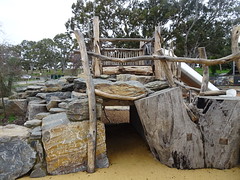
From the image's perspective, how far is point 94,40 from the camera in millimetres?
4059

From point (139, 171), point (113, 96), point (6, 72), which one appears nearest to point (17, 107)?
point (6, 72)

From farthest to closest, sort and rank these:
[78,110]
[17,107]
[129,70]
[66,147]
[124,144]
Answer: [17,107] → [129,70] → [124,144] → [78,110] → [66,147]

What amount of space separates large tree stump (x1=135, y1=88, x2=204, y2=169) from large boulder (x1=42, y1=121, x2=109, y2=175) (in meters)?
1.11

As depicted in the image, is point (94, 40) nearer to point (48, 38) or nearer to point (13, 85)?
point (13, 85)

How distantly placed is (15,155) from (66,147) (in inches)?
30.2

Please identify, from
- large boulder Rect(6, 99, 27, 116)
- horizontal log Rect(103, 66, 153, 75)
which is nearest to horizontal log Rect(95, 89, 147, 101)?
horizontal log Rect(103, 66, 153, 75)

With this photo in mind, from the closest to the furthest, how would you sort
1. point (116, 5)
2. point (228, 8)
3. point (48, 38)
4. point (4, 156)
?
point (4, 156), point (116, 5), point (228, 8), point (48, 38)

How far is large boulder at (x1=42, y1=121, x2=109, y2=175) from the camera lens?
2543 mm

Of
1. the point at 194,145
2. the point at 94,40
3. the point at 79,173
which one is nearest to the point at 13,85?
the point at 94,40

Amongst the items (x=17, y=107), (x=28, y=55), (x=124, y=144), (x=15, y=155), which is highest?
(x=28, y=55)

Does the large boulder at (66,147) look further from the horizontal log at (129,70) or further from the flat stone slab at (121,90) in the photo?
the horizontal log at (129,70)

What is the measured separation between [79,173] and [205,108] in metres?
2.32

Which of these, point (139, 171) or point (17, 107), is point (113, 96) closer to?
point (139, 171)

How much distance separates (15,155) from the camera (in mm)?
2482
